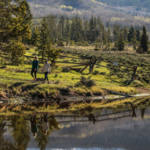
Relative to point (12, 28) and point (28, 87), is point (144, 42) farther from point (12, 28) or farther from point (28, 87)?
point (28, 87)

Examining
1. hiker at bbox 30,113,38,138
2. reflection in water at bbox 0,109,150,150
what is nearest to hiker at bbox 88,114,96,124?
reflection in water at bbox 0,109,150,150

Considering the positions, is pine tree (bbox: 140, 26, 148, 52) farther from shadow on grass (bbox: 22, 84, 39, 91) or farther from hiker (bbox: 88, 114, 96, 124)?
hiker (bbox: 88, 114, 96, 124)

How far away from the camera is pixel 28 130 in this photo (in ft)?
34.5

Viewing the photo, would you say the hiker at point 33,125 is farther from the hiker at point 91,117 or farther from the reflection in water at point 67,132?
the hiker at point 91,117

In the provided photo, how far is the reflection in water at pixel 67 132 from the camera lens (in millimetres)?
9125

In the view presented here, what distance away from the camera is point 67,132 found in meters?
10.6

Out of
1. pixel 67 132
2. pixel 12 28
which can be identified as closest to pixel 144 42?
pixel 12 28

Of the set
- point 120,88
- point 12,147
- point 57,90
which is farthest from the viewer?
point 120,88

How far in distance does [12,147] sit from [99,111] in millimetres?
7564

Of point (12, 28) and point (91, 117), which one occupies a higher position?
point (12, 28)

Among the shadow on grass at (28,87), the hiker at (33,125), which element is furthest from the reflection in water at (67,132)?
the shadow on grass at (28,87)

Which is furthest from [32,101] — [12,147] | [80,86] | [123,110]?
[12,147]

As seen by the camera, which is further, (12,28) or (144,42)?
(144,42)

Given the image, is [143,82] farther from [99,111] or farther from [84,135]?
[84,135]
